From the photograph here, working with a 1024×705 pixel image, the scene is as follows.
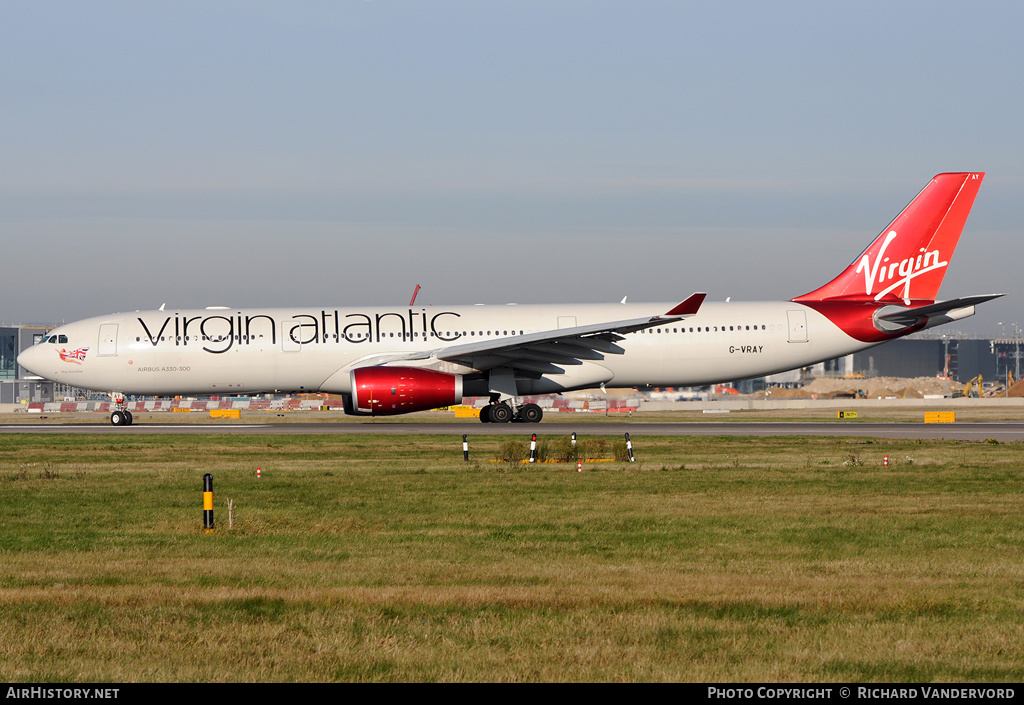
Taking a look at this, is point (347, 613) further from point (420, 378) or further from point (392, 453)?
point (420, 378)

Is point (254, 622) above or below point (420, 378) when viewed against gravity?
below

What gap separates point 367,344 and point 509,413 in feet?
17.7

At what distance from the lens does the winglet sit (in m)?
34.1

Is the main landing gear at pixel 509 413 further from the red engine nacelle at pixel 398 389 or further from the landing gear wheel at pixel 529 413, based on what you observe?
the red engine nacelle at pixel 398 389

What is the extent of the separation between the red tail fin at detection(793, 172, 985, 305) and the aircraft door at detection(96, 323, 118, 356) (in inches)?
1019

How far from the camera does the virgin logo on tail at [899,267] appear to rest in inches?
1522

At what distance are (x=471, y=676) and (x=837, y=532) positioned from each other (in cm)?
730

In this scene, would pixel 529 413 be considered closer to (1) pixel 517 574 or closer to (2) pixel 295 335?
(2) pixel 295 335

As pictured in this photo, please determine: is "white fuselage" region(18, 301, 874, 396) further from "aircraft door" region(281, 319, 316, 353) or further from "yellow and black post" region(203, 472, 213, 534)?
"yellow and black post" region(203, 472, 213, 534)

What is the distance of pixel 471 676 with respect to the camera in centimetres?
658

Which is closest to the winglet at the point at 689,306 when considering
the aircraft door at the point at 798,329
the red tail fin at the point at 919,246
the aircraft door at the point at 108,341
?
the aircraft door at the point at 798,329

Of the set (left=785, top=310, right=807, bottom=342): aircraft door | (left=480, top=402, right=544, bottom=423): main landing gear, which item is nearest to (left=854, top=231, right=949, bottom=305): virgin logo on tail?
(left=785, top=310, right=807, bottom=342): aircraft door

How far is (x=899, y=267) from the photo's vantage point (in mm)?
38719
